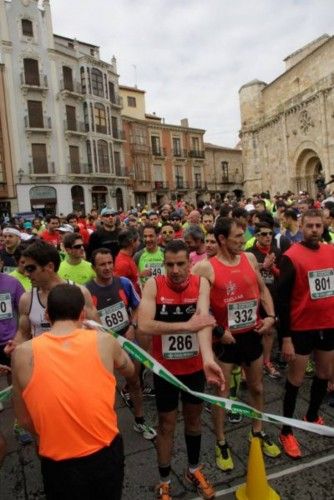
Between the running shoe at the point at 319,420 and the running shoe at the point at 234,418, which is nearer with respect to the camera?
the running shoe at the point at 319,420

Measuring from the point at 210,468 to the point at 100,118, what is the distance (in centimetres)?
3719

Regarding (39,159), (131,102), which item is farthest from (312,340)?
(131,102)

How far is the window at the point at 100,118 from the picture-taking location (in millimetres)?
36531

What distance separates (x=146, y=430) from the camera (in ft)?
13.0

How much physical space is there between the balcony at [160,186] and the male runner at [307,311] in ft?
139

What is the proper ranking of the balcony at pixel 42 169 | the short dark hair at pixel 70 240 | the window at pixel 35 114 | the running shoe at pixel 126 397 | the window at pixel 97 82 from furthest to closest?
the window at pixel 97 82 → the window at pixel 35 114 → the balcony at pixel 42 169 → the short dark hair at pixel 70 240 → the running shoe at pixel 126 397

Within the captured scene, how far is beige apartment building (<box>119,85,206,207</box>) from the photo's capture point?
142 ft

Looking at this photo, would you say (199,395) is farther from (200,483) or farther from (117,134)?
(117,134)

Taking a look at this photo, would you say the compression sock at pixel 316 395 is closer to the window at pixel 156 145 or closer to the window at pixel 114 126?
the window at pixel 114 126

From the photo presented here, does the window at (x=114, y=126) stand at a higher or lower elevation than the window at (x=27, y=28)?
lower

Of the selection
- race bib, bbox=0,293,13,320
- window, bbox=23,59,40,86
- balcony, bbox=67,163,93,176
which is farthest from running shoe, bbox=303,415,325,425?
window, bbox=23,59,40,86

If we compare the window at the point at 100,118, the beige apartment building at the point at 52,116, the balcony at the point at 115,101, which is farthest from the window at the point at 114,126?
the window at the point at 100,118

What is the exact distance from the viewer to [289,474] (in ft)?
10.5

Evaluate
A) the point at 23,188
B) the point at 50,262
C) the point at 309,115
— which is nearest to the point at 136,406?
the point at 50,262
